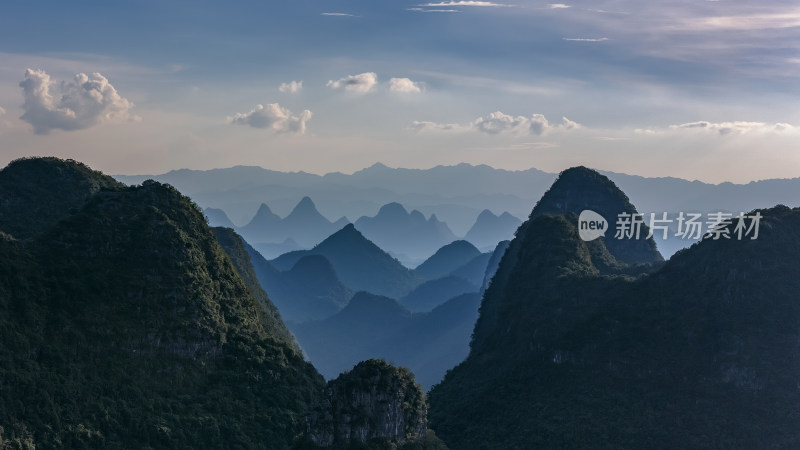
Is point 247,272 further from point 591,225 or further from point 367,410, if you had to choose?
point 367,410

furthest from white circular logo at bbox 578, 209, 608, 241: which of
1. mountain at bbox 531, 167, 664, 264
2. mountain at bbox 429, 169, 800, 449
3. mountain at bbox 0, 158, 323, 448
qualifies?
mountain at bbox 0, 158, 323, 448

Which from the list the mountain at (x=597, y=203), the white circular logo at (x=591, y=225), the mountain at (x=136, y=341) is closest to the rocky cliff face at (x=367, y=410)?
the mountain at (x=136, y=341)

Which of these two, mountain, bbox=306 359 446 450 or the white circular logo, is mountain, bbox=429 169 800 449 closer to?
mountain, bbox=306 359 446 450

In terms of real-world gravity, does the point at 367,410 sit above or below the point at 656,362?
below

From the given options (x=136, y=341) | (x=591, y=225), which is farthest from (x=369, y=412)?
(x=591, y=225)

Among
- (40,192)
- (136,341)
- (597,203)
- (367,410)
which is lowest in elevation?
(367,410)

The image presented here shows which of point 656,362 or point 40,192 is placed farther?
point 40,192

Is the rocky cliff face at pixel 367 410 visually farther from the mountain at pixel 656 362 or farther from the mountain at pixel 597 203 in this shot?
the mountain at pixel 597 203

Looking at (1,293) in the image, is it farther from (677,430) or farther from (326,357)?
(326,357)
